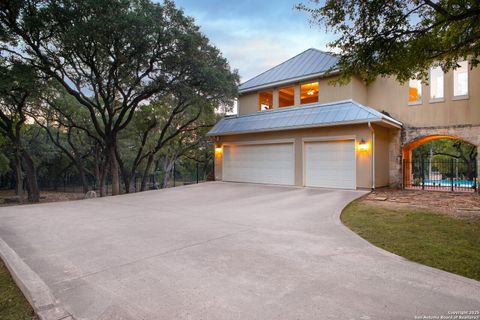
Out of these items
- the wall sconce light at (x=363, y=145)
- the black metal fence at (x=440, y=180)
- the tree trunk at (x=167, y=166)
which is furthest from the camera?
the tree trunk at (x=167, y=166)

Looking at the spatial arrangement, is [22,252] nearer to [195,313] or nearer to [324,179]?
[195,313]

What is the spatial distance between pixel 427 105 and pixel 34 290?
1412 cm

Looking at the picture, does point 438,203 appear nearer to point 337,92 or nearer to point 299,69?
point 337,92

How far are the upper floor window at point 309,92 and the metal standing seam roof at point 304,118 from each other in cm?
135

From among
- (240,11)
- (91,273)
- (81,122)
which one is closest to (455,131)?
(240,11)

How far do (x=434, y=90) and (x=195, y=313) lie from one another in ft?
43.9

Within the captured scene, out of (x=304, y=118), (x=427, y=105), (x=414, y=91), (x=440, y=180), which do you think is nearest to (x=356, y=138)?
(x=304, y=118)

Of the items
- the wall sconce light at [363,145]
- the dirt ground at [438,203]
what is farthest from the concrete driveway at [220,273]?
the wall sconce light at [363,145]

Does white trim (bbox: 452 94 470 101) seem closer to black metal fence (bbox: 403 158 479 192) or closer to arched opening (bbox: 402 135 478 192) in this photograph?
arched opening (bbox: 402 135 478 192)

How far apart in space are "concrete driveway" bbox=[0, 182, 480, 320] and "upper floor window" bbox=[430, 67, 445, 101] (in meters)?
9.18

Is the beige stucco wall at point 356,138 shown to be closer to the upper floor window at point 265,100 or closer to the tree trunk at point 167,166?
the upper floor window at point 265,100

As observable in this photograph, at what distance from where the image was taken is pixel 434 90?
11.5 m

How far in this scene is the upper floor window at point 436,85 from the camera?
1136 cm

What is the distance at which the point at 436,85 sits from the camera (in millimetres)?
11500
